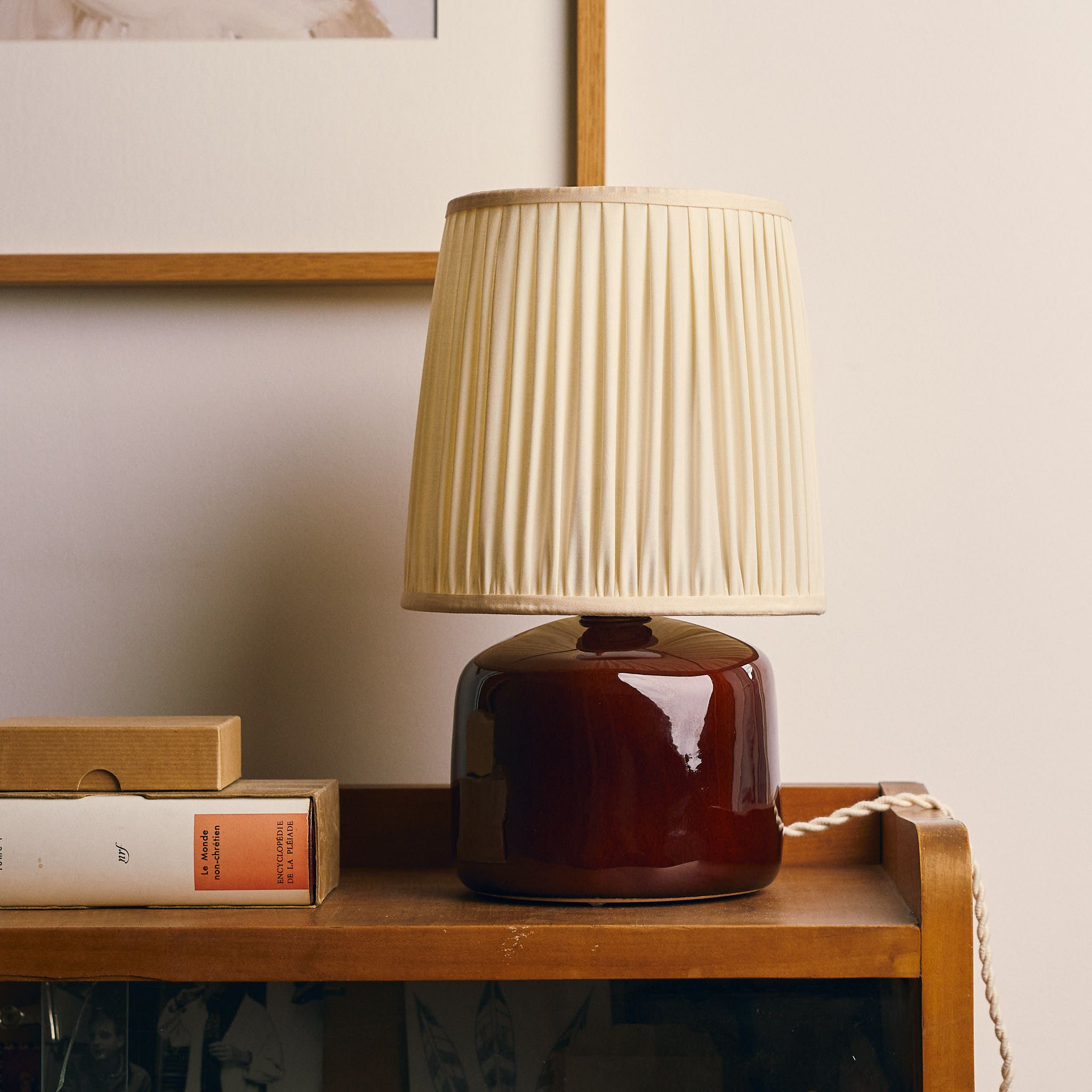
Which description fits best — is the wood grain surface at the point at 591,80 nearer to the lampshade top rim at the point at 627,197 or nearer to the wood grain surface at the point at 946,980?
the lampshade top rim at the point at 627,197

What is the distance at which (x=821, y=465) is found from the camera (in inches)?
34.4

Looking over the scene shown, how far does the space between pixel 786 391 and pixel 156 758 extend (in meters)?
0.41

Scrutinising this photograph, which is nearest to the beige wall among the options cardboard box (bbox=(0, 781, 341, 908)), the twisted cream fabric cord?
the twisted cream fabric cord

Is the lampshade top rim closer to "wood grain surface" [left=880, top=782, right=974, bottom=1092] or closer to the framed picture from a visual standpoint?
the framed picture

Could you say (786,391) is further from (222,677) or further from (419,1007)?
(222,677)

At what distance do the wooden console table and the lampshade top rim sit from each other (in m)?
0.35

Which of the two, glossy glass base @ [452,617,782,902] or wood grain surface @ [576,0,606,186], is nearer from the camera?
glossy glass base @ [452,617,782,902]

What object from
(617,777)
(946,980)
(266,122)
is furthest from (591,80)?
(946,980)

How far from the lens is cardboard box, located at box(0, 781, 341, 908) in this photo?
Answer: 636 mm

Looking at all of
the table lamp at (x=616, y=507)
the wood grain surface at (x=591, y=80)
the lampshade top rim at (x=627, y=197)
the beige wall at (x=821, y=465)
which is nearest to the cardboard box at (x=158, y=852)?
the table lamp at (x=616, y=507)

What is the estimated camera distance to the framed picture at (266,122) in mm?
858

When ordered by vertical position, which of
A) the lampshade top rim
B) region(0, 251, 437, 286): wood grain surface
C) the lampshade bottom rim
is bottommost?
the lampshade bottom rim

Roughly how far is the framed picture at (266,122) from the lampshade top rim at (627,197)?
0.26 m

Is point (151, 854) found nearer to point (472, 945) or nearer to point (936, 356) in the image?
point (472, 945)
